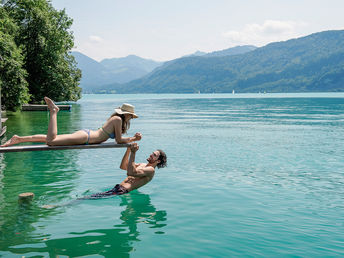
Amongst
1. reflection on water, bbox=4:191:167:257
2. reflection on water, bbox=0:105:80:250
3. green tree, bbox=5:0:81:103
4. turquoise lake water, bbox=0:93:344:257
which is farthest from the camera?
green tree, bbox=5:0:81:103

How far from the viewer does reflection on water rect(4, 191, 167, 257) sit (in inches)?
308

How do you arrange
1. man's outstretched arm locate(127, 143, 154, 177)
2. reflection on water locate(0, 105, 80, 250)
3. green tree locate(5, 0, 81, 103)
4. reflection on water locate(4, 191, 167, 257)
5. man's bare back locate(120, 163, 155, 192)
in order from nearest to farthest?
reflection on water locate(4, 191, 167, 257) < reflection on water locate(0, 105, 80, 250) < man's outstretched arm locate(127, 143, 154, 177) < man's bare back locate(120, 163, 155, 192) < green tree locate(5, 0, 81, 103)

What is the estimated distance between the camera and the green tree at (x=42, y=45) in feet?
194

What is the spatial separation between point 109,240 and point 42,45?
56.7 metres

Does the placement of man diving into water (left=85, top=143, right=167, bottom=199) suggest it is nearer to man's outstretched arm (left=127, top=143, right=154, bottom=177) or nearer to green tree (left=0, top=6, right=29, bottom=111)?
man's outstretched arm (left=127, top=143, right=154, bottom=177)

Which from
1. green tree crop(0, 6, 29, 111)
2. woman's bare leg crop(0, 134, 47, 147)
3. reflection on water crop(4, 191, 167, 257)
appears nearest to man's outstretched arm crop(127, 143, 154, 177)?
reflection on water crop(4, 191, 167, 257)

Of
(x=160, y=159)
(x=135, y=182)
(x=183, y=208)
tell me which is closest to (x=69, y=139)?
(x=160, y=159)

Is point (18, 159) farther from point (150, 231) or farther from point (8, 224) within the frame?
point (150, 231)

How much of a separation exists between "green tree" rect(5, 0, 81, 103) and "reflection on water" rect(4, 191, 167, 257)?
53.1 m

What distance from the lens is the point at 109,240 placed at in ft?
27.8

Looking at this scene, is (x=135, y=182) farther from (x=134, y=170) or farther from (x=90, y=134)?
(x=90, y=134)

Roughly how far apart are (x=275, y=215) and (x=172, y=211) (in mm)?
2868

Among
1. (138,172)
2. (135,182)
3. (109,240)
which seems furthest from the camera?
(135,182)

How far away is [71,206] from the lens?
35.8ft
